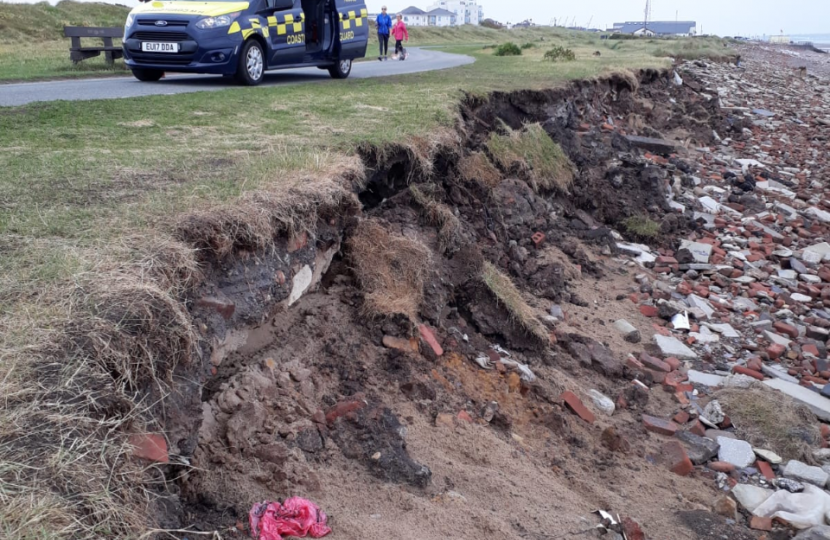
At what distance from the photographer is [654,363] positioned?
596 centimetres

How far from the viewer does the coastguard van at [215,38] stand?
9.80 meters

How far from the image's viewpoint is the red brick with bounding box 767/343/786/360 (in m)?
6.60

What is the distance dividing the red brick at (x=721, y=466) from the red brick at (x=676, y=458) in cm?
15

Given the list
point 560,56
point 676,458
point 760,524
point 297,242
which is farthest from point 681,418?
point 560,56

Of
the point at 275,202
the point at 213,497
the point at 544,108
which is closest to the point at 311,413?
the point at 213,497

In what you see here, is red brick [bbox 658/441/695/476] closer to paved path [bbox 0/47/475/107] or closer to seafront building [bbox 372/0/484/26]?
paved path [bbox 0/47/475/107]

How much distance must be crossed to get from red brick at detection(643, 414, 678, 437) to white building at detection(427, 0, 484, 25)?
12625 centimetres

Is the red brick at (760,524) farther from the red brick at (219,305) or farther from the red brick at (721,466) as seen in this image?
the red brick at (219,305)

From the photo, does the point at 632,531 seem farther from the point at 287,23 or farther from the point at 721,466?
the point at 287,23

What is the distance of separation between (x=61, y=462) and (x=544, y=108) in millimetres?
8806

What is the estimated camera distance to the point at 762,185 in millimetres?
12234

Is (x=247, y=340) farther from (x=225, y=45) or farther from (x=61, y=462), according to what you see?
(x=225, y=45)

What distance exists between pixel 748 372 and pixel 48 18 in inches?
1151

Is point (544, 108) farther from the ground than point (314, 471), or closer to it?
farther from the ground
